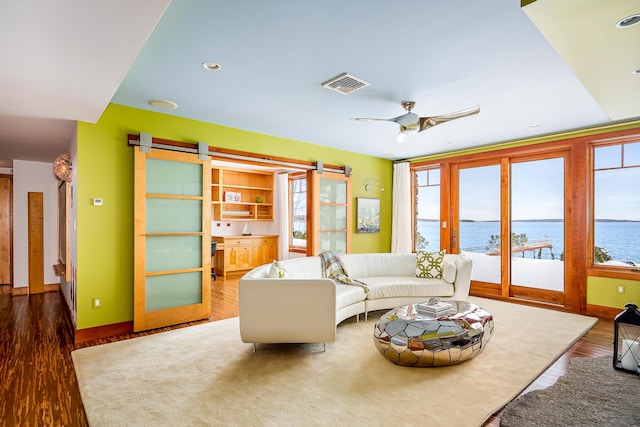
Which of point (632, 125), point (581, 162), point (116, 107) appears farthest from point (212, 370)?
point (632, 125)

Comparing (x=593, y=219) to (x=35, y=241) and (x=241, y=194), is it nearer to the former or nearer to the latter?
(x=241, y=194)

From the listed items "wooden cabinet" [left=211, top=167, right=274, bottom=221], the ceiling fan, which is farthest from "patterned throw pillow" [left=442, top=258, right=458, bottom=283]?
"wooden cabinet" [left=211, top=167, right=274, bottom=221]

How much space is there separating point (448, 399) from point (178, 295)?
3.46 metres

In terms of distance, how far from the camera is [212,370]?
3.05m

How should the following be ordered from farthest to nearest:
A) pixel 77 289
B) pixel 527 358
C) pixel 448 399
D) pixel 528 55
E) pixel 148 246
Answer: pixel 148 246 → pixel 77 289 → pixel 527 358 → pixel 528 55 → pixel 448 399

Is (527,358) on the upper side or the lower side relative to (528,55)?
lower

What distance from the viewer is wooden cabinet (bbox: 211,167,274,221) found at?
823 centimetres

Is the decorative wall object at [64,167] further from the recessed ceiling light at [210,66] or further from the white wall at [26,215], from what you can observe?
the recessed ceiling light at [210,66]

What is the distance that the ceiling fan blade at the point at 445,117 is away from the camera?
10.9ft

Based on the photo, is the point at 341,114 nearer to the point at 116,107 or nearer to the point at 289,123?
the point at 289,123

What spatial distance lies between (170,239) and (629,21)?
472cm

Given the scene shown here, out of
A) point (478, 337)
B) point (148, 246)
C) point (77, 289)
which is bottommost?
point (478, 337)

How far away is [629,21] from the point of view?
6.52ft

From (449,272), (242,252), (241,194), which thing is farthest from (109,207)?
(241,194)
